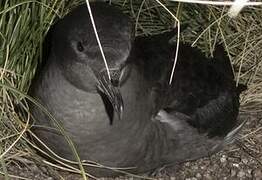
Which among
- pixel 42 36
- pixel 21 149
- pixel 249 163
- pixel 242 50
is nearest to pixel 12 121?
pixel 21 149

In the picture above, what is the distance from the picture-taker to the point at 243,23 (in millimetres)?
3932

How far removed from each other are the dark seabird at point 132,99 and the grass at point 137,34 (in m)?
0.17

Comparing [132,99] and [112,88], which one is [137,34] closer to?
[132,99]

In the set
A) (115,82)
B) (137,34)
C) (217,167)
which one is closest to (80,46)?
(115,82)

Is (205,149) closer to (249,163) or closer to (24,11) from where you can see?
(249,163)

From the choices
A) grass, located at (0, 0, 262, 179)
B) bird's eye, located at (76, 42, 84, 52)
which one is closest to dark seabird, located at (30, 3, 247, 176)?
bird's eye, located at (76, 42, 84, 52)

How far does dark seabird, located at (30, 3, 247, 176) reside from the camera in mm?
Result: 2494

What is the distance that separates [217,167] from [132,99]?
2.46 feet

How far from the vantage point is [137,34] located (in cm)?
375

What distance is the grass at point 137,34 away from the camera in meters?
3.06

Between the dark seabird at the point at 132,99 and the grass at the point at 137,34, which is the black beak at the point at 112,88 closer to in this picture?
the dark seabird at the point at 132,99

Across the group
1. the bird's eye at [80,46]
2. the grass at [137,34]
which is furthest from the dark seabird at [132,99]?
the grass at [137,34]

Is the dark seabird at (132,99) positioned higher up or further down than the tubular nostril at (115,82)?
further down

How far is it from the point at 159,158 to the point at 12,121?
700 millimetres
